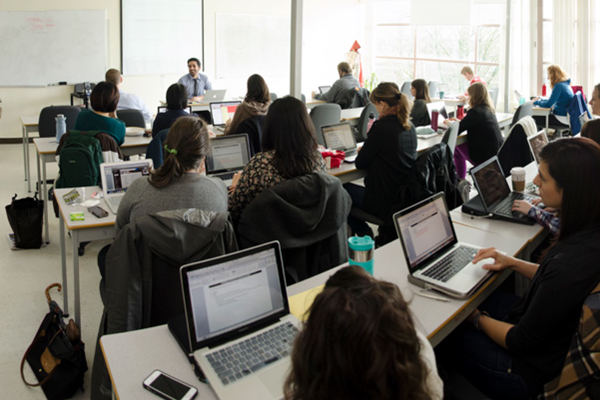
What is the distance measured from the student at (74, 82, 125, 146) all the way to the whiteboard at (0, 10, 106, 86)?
466cm

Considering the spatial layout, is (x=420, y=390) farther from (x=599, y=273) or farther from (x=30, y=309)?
(x=30, y=309)

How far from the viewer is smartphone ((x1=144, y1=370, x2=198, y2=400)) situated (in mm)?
1439

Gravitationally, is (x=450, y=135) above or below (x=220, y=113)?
below

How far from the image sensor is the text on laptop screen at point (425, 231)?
207 centimetres

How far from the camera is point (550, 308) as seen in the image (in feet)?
5.60

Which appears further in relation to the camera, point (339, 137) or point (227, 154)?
point (339, 137)

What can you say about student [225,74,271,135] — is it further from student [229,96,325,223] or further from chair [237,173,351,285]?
chair [237,173,351,285]

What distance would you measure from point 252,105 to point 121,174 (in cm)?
161

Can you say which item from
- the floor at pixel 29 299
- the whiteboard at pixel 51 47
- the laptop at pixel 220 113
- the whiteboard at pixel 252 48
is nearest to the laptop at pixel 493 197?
the floor at pixel 29 299

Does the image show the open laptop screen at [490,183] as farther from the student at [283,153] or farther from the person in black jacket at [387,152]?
the student at [283,153]

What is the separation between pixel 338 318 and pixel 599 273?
111 centimetres

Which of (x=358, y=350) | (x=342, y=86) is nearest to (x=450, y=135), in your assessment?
(x=342, y=86)

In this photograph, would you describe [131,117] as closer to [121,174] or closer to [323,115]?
[323,115]

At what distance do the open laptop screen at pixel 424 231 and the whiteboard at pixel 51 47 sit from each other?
292 inches
